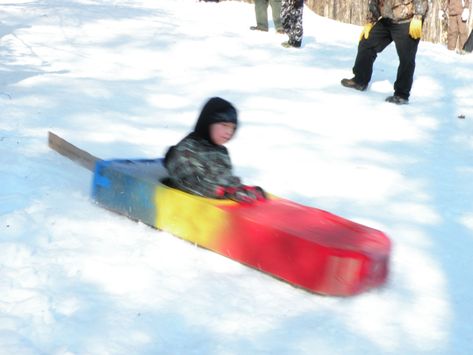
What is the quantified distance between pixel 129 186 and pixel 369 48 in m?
4.92

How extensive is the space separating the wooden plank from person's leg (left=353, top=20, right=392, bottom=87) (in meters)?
4.23

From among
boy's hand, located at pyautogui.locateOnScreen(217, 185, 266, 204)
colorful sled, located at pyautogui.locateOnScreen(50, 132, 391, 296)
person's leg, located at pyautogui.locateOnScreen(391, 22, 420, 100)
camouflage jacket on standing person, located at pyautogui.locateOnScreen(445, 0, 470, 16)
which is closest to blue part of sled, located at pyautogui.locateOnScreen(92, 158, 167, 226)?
colorful sled, located at pyautogui.locateOnScreen(50, 132, 391, 296)

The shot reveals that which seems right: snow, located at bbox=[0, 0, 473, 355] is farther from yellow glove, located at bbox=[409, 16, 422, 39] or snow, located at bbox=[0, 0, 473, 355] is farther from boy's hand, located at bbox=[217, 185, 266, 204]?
yellow glove, located at bbox=[409, 16, 422, 39]

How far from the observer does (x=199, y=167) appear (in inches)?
180

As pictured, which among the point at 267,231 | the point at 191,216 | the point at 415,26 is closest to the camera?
the point at 267,231

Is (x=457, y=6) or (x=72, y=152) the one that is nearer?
(x=72, y=152)

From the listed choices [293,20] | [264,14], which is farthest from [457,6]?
[293,20]

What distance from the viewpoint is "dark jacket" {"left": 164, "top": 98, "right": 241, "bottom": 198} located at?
4.54 meters

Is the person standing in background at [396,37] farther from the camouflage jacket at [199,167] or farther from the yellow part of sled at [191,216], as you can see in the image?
the yellow part of sled at [191,216]

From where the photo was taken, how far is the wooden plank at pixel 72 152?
5.70 metres

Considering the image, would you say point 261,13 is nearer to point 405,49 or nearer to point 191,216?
point 405,49

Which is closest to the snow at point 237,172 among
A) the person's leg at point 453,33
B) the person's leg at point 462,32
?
the person's leg at point 453,33

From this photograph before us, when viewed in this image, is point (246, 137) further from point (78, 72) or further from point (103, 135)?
point (78, 72)

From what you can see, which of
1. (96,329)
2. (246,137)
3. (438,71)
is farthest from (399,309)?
(438,71)
